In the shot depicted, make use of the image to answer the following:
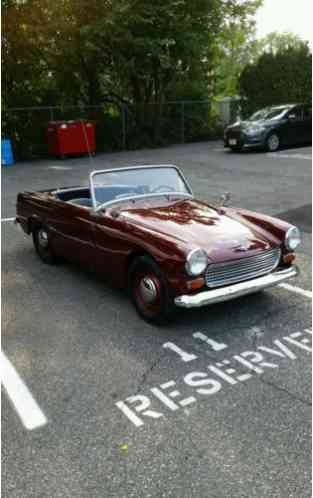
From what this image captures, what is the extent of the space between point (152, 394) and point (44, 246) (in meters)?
3.19

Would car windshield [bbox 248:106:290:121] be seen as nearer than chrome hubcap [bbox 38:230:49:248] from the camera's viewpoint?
No

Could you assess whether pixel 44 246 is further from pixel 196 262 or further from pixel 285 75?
pixel 285 75

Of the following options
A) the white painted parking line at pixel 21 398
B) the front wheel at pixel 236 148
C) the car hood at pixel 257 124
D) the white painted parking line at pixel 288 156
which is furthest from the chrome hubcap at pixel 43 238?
the car hood at pixel 257 124

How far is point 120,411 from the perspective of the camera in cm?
315

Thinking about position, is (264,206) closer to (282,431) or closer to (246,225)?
(246,225)

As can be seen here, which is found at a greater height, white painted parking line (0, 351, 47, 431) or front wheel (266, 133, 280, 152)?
front wheel (266, 133, 280, 152)

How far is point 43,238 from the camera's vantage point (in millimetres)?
6047

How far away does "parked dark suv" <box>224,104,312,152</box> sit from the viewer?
55.1ft

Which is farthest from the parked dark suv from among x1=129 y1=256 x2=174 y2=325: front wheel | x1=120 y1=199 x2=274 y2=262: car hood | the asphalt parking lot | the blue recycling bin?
x1=129 y1=256 x2=174 y2=325: front wheel

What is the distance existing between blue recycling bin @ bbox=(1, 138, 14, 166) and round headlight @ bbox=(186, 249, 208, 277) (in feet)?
42.5

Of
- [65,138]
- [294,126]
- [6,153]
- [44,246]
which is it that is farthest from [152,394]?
[294,126]

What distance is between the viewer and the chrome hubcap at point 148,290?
4.24m

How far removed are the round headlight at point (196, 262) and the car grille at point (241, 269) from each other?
0.37 ft

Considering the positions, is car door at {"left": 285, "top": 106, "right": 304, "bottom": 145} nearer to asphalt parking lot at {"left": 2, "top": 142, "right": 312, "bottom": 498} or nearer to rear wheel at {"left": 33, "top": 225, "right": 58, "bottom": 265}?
asphalt parking lot at {"left": 2, "top": 142, "right": 312, "bottom": 498}
